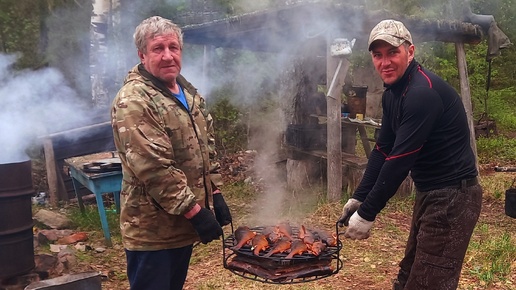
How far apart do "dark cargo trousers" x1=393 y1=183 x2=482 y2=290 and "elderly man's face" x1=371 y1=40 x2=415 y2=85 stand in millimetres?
782

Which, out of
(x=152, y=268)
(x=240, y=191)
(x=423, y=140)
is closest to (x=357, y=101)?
(x=240, y=191)

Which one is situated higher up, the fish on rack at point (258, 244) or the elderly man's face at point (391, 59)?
the elderly man's face at point (391, 59)

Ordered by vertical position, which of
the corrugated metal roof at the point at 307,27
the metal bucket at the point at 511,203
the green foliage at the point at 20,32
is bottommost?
the metal bucket at the point at 511,203

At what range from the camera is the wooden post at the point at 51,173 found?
8367 millimetres

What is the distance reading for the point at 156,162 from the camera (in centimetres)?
260

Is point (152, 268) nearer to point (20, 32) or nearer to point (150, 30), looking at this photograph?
point (150, 30)

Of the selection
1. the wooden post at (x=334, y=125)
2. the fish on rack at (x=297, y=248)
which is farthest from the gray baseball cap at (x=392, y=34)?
the wooden post at (x=334, y=125)

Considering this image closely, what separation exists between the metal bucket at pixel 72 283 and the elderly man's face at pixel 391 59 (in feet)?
9.85

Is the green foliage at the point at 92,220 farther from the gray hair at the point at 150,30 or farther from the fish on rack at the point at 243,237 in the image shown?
the gray hair at the point at 150,30

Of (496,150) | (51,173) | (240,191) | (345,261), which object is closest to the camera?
(345,261)

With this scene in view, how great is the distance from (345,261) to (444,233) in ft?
8.10

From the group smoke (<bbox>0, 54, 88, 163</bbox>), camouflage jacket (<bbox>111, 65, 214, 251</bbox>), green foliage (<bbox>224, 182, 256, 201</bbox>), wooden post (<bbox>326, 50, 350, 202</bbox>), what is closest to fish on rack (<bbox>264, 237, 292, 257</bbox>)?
camouflage jacket (<bbox>111, 65, 214, 251</bbox>)

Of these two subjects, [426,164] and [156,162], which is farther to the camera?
[426,164]

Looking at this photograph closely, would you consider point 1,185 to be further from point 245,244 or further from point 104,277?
point 245,244
